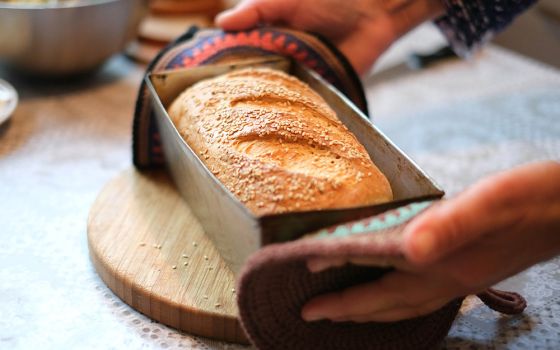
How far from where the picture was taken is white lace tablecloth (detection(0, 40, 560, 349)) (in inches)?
36.0

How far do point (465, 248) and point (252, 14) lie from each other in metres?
0.80

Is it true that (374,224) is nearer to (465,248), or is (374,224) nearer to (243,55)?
(465,248)

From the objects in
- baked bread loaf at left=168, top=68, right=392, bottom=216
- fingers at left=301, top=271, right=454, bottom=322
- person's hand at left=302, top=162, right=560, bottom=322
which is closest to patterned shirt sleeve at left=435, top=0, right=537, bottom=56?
baked bread loaf at left=168, top=68, right=392, bottom=216

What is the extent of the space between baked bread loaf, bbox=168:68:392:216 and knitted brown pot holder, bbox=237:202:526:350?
0.10 metres

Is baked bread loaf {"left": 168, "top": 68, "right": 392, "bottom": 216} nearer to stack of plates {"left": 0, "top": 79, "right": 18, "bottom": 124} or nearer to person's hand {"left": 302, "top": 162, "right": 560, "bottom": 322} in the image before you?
person's hand {"left": 302, "top": 162, "right": 560, "bottom": 322}

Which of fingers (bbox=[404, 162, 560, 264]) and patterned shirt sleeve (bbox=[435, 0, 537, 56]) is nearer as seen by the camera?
fingers (bbox=[404, 162, 560, 264])

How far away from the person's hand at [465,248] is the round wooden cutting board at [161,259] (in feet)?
0.62

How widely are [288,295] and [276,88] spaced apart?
454 mm

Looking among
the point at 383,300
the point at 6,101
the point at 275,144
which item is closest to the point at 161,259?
the point at 275,144

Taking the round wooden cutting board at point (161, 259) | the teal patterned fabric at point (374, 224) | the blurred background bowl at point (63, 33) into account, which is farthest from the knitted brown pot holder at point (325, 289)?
the blurred background bowl at point (63, 33)

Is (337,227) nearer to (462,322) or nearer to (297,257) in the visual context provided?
(297,257)

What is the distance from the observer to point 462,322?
36.9 inches

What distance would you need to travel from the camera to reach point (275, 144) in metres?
0.98

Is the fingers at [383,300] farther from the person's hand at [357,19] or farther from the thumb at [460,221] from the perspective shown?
the person's hand at [357,19]
